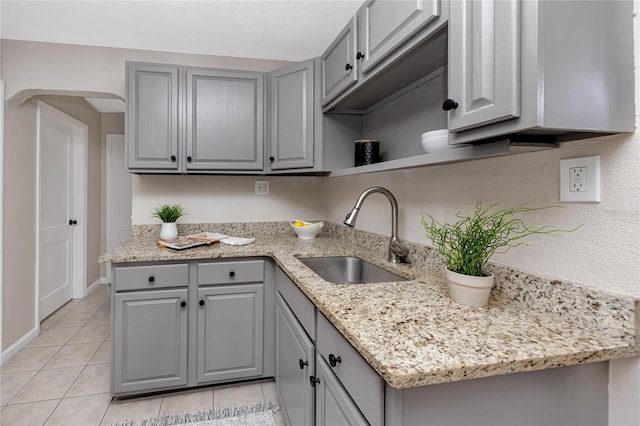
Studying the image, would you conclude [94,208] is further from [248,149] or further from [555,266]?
[555,266]

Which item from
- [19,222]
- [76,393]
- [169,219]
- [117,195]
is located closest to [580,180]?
[169,219]

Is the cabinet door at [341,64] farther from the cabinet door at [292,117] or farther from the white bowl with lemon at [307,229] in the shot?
the white bowl with lemon at [307,229]

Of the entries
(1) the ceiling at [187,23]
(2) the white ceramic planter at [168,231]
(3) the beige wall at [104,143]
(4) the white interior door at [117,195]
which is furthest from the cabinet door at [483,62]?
(3) the beige wall at [104,143]

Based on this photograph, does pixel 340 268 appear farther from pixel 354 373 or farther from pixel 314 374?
pixel 354 373

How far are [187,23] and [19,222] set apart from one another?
1976mm

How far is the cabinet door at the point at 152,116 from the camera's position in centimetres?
224

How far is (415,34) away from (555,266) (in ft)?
2.76

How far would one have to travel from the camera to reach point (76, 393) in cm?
208

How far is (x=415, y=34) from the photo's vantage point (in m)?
1.13

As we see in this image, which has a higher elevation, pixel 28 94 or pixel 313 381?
pixel 28 94

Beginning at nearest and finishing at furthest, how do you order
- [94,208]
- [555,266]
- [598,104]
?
[598,104]
[555,266]
[94,208]

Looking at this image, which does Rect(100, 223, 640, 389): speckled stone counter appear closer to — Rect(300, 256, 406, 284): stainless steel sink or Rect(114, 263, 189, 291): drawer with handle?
Rect(300, 256, 406, 284): stainless steel sink

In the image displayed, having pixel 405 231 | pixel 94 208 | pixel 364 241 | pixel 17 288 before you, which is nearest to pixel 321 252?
pixel 364 241

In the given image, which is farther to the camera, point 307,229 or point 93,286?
point 93,286
